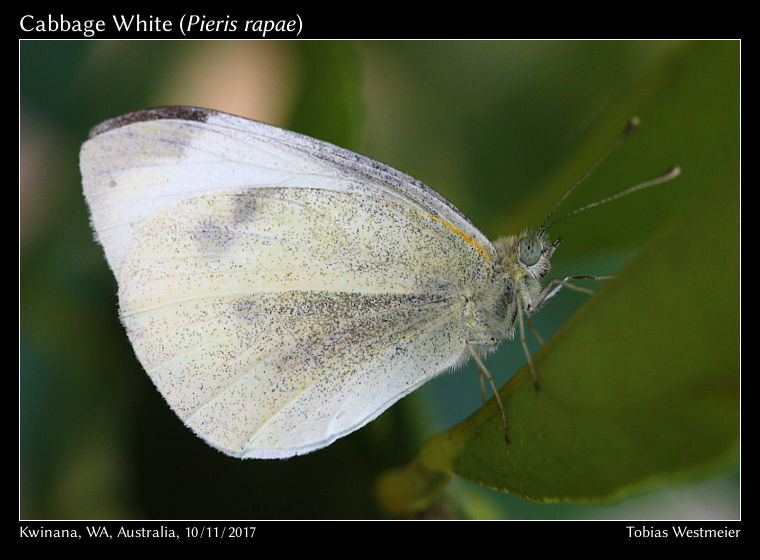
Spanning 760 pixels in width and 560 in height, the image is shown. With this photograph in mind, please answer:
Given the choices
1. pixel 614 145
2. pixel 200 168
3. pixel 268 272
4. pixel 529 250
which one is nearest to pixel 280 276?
pixel 268 272

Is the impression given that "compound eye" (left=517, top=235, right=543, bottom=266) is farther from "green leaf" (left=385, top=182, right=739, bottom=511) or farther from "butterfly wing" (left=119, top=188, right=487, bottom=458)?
"green leaf" (left=385, top=182, right=739, bottom=511)

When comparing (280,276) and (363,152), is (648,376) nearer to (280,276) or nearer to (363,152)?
(280,276)

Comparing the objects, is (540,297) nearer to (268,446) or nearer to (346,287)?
(346,287)

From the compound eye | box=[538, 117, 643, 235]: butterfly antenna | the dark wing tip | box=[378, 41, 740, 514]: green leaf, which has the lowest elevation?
box=[378, 41, 740, 514]: green leaf

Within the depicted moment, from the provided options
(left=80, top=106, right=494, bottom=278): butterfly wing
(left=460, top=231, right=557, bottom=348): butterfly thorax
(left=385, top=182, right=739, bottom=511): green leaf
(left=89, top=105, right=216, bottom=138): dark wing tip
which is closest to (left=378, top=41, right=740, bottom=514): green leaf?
(left=385, top=182, right=739, bottom=511): green leaf

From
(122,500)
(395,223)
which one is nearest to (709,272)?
(395,223)

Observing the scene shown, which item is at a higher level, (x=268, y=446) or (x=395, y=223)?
(x=395, y=223)
